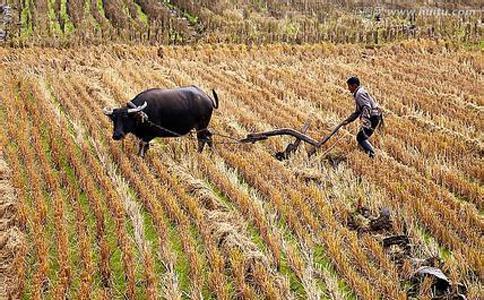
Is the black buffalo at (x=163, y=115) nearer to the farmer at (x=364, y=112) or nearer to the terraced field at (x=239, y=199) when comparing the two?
the terraced field at (x=239, y=199)

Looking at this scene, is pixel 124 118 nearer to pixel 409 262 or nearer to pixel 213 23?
pixel 409 262

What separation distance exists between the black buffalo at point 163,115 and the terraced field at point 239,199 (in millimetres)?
301

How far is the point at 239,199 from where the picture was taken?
18.4 ft

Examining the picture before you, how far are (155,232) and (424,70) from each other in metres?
10.8

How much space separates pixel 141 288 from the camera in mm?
4133

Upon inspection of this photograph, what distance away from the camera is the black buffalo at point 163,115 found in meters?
6.64

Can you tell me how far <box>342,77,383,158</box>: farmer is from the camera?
23.0ft

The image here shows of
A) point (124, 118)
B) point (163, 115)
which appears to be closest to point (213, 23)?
point (163, 115)

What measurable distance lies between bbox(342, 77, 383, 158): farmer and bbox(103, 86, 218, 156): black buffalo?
204 centimetres

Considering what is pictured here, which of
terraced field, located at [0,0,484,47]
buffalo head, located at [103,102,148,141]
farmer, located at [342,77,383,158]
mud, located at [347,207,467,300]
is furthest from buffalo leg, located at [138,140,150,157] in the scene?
terraced field, located at [0,0,484,47]

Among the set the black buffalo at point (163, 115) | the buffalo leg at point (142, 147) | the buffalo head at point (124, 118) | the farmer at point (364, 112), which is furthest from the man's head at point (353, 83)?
the buffalo leg at point (142, 147)

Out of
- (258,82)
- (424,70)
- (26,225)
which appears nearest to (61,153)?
(26,225)

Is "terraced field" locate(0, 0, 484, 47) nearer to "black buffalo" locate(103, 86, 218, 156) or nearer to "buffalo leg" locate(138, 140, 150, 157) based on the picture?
"black buffalo" locate(103, 86, 218, 156)

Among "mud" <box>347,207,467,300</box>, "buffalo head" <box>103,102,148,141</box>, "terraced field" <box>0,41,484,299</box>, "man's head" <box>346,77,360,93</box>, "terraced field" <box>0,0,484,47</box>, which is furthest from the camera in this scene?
"terraced field" <box>0,0,484,47</box>
